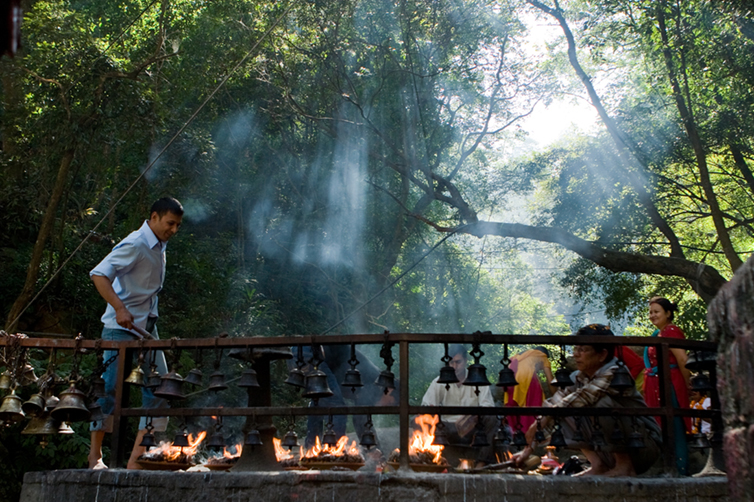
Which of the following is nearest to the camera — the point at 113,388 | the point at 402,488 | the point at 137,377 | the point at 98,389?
the point at 402,488

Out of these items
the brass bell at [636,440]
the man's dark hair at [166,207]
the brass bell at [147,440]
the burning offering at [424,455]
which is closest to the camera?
the brass bell at [636,440]

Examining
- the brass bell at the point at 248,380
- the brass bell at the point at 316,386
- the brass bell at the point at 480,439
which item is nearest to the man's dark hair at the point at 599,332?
the brass bell at the point at 480,439

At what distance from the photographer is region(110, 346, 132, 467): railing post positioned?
4348mm

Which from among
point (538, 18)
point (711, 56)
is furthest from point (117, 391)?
point (538, 18)

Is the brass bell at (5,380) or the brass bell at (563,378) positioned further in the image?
the brass bell at (5,380)

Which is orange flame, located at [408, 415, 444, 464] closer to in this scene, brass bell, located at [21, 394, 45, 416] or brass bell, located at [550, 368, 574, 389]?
brass bell, located at [550, 368, 574, 389]

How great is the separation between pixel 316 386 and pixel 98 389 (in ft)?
5.07

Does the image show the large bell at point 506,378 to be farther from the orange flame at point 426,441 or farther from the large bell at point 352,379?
the orange flame at point 426,441

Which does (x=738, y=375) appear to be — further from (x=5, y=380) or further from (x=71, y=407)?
(x=5, y=380)

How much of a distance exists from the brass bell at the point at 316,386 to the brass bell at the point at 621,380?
6.00ft

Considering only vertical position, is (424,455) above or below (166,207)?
below

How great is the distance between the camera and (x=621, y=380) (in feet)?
13.9

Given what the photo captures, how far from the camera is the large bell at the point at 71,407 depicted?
13.7ft

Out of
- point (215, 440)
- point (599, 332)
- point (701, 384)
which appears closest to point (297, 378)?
point (215, 440)
